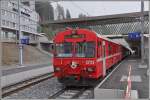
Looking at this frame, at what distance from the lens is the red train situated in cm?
1366

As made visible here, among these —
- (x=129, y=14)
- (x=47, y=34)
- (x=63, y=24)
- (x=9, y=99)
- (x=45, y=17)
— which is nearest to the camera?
(x=9, y=99)

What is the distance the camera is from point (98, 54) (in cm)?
1424

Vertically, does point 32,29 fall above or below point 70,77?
above

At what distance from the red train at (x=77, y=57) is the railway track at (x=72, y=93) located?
35cm

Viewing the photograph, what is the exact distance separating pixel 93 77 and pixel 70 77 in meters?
1.08

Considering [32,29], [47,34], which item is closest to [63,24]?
[47,34]

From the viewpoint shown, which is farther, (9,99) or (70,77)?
(70,77)

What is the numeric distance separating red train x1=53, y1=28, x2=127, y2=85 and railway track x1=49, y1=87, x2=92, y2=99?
13.7 inches

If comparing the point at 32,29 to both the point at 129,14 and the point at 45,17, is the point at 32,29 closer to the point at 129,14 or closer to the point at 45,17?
the point at 45,17

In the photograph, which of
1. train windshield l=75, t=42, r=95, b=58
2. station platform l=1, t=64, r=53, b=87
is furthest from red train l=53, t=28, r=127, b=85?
station platform l=1, t=64, r=53, b=87

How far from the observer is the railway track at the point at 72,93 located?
1207 cm

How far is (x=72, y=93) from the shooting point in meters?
13.0

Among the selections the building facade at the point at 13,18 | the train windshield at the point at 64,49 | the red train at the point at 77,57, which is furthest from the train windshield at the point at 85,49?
the building facade at the point at 13,18

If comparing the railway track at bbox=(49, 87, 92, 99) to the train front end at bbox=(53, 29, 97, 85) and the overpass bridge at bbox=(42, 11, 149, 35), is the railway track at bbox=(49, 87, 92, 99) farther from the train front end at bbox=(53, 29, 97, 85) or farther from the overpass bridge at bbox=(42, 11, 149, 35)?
the overpass bridge at bbox=(42, 11, 149, 35)
